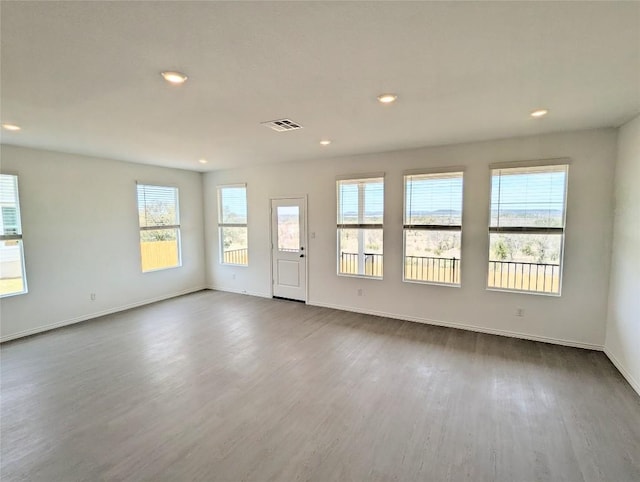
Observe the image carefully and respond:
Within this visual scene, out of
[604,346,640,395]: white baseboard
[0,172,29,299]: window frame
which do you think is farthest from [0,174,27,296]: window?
[604,346,640,395]: white baseboard

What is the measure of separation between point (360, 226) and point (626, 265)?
3.26 meters

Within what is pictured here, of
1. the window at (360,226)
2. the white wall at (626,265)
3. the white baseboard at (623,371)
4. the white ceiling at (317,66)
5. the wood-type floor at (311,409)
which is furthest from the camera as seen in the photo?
the window at (360,226)

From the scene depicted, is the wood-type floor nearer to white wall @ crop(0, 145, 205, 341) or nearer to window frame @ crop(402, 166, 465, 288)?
white wall @ crop(0, 145, 205, 341)

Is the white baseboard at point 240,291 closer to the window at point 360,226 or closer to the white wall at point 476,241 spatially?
the white wall at point 476,241

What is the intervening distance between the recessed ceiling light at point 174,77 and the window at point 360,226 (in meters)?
3.34

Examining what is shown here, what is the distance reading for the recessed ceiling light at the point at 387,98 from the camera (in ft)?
8.20

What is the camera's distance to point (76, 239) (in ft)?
15.8

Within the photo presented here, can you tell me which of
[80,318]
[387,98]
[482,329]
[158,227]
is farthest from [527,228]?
[80,318]

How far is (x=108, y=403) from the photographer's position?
8.93 ft

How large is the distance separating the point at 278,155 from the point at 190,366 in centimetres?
342

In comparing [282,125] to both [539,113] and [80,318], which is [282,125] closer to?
[539,113]

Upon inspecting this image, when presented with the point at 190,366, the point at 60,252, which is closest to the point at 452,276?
the point at 190,366

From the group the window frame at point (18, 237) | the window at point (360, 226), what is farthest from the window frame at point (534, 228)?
the window frame at point (18, 237)

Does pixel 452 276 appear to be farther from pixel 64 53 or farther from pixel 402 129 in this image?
pixel 64 53
